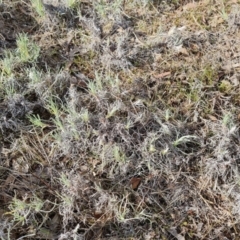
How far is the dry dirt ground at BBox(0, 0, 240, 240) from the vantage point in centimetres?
184

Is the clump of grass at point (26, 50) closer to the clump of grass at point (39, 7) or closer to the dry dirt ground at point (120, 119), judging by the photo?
the dry dirt ground at point (120, 119)

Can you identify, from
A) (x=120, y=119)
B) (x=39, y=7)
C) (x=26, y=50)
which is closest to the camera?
(x=120, y=119)

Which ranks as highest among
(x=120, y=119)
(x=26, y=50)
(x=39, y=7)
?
(x=39, y=7)

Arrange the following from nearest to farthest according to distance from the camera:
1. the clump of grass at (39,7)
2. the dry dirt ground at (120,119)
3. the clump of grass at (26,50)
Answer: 1. the dry dirt ground at (120,119)
2. the clump of grass at (26,50)
3. the clump of grass at (39,7)

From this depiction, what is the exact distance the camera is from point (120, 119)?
2076 mm

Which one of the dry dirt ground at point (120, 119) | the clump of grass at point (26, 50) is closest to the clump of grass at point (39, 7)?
the dry dirt ground at point (120, 119)

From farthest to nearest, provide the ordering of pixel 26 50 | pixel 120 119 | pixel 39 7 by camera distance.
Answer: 1. pixel 39 7
2. pixel 26 50
3. pixel 120 119

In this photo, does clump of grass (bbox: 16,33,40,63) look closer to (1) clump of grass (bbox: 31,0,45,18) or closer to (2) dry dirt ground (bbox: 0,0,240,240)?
(2) dry dirt ground (bbox: 0,0,240,240)

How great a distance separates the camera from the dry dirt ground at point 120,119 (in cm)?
184

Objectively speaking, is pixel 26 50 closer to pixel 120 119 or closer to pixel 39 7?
pixel 39 7

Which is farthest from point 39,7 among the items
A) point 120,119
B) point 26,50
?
point 120,119

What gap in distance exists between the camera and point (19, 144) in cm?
204

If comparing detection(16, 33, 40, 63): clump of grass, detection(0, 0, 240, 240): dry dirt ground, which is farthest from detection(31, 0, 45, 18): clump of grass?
detection(16, 33, 40, 63): clump of grass

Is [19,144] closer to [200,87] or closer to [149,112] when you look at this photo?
[149,112]
